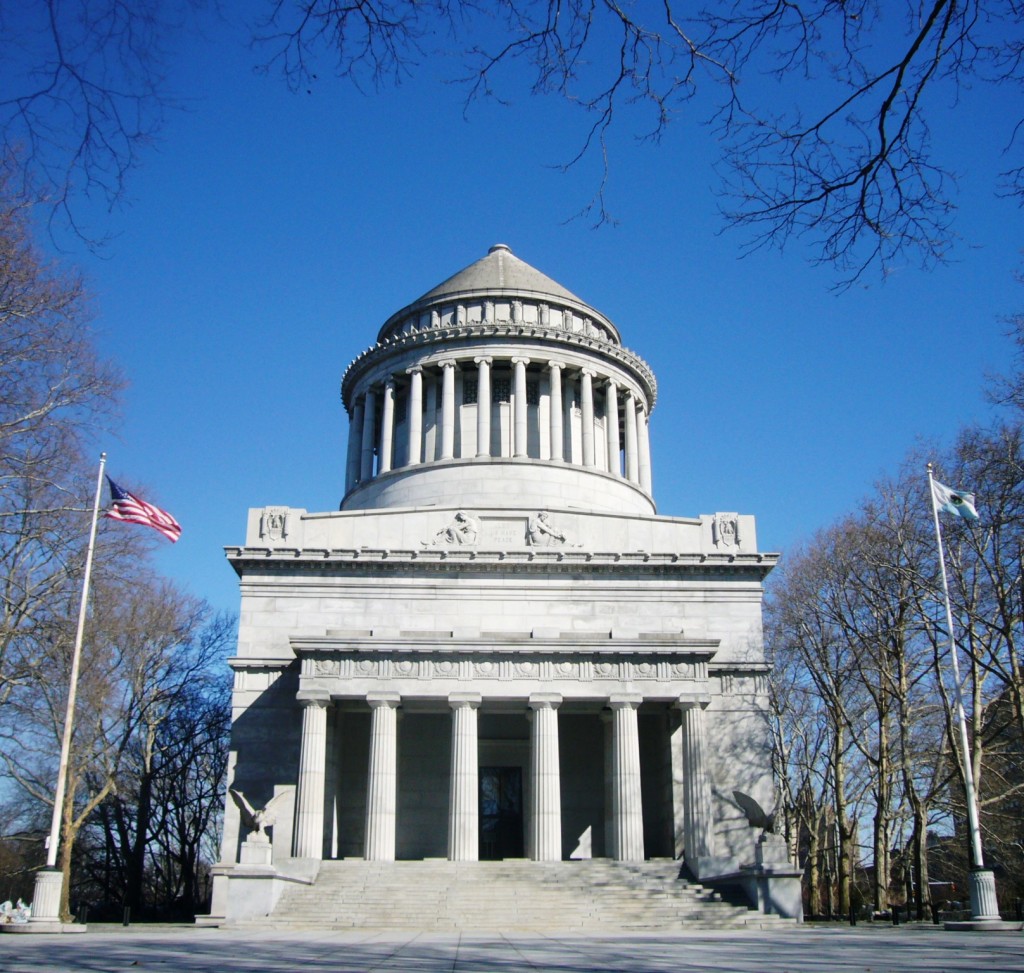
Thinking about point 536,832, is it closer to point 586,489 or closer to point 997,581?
point 997,581

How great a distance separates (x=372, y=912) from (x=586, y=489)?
23.8 meters

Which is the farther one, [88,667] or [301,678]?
[88,667]

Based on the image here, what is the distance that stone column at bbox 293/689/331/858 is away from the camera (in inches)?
1189

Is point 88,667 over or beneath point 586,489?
beneath

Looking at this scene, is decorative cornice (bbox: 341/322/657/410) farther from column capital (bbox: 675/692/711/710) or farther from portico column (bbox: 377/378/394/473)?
column capital (bbox: 675/692/711/710)

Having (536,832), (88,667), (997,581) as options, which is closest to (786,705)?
(997,581)

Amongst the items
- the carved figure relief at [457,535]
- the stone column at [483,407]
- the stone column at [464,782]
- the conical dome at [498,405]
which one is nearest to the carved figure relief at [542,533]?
the carved figure relief at [457,535]

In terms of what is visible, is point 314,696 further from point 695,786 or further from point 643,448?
point 643,448

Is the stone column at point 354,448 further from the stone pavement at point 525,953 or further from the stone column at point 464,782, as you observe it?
the stone pavement at point 525,953

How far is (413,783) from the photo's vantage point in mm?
35062

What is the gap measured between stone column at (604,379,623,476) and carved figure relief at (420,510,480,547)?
13690 millimetres

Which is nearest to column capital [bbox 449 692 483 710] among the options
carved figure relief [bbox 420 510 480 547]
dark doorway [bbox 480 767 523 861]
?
dark doorway [bbox 480 767 523 861]

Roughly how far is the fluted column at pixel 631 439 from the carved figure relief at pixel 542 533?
40.1 feet

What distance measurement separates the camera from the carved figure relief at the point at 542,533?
3772 centimetres
